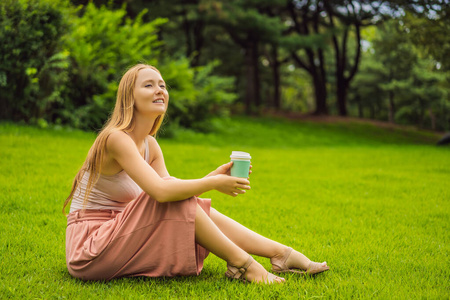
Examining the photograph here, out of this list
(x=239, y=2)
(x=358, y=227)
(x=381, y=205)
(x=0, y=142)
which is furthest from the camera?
(x=239, y=2)

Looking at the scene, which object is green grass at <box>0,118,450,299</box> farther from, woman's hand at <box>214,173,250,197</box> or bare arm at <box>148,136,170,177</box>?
bare arm at <box>148,136,170,177</box>

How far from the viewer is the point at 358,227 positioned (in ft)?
15.3

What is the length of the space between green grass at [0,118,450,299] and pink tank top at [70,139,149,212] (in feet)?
1.71

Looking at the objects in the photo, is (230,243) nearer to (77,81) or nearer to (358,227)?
(358,227)

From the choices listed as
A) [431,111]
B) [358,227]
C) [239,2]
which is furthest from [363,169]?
[431,111]

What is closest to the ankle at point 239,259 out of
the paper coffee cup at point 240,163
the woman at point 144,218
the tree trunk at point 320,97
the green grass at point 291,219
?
the woman at point 144,218

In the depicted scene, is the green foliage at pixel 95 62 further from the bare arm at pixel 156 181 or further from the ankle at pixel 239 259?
the ankle at pixel 239 259

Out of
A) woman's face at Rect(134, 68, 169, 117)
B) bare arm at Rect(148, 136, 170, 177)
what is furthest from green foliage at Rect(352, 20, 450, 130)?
woman's face at Rect(134, 68, 169, 117)

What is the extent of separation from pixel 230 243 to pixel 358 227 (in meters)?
2.33

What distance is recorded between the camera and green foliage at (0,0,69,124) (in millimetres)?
8891

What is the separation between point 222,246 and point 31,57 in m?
8.13

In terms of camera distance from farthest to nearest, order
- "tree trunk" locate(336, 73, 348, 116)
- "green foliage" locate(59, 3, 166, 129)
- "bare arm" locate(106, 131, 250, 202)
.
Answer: "tree trunk" locate(336, 73, 348, 116), "green foliage" locate(59, 3, 166, 129), "bare arm" locate(106, 131, 250, 202)

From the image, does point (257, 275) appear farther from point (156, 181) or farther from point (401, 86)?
point (401, 86)

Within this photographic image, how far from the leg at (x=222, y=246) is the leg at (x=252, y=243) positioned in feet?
0.64
